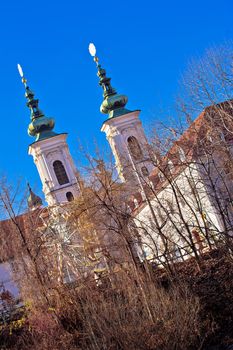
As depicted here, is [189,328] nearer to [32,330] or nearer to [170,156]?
[32,330]

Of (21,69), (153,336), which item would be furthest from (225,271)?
(21,69)

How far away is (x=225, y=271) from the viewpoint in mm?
25312

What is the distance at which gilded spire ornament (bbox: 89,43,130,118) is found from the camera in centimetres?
6278

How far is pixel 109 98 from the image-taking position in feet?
209

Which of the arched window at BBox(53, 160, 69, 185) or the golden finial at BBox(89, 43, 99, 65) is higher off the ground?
the golden finial at BBox(89, 43, 99, 65)

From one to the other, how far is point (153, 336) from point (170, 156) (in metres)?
14.6

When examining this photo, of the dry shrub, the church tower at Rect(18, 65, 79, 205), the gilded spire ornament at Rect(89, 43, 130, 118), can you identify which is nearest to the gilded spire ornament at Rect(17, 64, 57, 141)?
the church tower at Rect(18, 65, 79, 205)

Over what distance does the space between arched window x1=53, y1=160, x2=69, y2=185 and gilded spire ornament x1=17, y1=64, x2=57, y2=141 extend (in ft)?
10.3

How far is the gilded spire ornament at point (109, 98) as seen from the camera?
62.8 metres

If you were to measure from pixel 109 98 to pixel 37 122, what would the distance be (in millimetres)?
8218

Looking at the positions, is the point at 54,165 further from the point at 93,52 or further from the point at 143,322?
the point at 143,322

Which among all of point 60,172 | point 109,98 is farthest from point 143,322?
point 109,98

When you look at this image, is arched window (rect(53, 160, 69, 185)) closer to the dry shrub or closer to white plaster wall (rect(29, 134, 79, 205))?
white plaster wall (rect(29, 134, 79, 205))

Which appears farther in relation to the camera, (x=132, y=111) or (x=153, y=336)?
(x=132, y=111)
